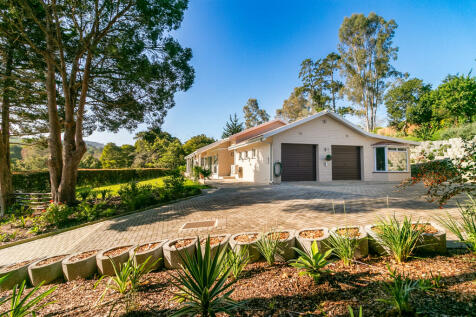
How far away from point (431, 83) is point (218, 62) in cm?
3130

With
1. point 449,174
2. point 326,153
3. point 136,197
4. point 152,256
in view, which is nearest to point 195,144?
point 326,153

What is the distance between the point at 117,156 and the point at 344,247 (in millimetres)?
43218

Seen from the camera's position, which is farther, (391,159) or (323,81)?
(323,81)

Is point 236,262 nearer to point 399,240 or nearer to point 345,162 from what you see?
point 399,240

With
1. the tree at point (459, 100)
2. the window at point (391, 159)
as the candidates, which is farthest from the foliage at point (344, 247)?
the tree at point (459, 100)

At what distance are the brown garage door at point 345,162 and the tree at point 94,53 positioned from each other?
456 inches

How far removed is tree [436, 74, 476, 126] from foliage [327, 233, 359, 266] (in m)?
A: 25.6

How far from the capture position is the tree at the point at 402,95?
88.6 feet

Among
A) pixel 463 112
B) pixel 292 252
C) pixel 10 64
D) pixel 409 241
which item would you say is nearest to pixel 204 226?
pixel 292 252

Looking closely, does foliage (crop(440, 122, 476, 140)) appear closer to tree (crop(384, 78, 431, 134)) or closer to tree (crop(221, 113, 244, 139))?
tree (crop(384, 78, 431, 134))

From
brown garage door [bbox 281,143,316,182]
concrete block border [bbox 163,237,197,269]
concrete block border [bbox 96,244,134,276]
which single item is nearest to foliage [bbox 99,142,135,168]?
brown garage door [bbox 281,143,316,182]

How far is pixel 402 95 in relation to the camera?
2711 centimetres

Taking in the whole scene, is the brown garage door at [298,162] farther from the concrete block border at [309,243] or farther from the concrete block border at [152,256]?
the concrete block border at [152,256]

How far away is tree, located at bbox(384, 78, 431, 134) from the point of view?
2702 centimetres
